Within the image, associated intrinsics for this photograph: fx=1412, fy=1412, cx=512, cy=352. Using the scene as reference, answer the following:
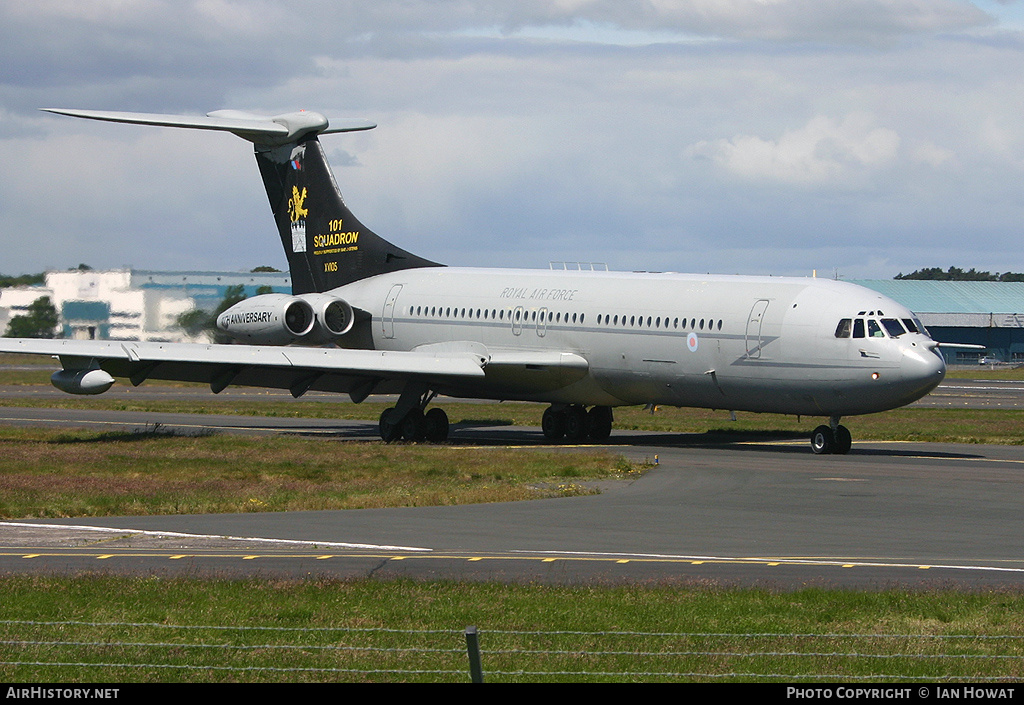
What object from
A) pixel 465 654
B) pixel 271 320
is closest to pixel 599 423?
pixel 271 320

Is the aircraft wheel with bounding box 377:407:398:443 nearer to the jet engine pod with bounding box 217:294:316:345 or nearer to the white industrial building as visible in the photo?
the jet engine pod with bounding box 217:294:316:345

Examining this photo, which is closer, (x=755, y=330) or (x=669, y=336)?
(x=755, y=330)

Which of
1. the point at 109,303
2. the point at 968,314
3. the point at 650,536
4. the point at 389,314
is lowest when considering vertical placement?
the point at 650,536

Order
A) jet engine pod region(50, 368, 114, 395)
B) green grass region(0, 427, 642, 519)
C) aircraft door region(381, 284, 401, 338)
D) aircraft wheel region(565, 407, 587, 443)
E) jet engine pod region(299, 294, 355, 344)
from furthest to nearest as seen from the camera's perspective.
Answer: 1. jet engine pod region(299, 294, 355, 344)
2. aircraft door region(381, 284, 401, 338)
3. aircraft wheel region(565, 407, 587, 443)
4. jet engine pod region(50, 368, 114, 395)
5. green grass region(0, 427, 642, 519)

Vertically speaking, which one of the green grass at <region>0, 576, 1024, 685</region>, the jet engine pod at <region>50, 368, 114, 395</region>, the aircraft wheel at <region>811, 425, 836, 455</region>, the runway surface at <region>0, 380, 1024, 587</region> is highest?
the jet engine pod at <region>50, 368, 114, 395</region>

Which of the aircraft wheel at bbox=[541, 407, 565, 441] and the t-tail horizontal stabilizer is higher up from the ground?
the t-tail horizontal stabilizer

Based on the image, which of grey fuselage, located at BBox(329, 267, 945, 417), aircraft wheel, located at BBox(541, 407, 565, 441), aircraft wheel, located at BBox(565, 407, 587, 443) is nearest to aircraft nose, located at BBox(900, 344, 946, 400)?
grey fuselage, located at BBox(329, 267, 945, 417)

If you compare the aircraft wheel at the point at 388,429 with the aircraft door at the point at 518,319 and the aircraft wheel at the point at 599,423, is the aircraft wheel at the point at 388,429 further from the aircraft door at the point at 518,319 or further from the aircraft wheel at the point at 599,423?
the aircraft wheel at the point at 599,423

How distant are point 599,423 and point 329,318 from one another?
9.77 metres

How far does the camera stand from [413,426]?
4234 centimetres

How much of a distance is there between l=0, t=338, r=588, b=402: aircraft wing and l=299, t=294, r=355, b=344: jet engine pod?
3.77 meters

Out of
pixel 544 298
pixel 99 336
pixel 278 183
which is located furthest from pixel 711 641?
pixel 99 336

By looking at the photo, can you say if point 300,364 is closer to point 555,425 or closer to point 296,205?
point 555,425

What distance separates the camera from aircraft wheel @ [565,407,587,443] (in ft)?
142
